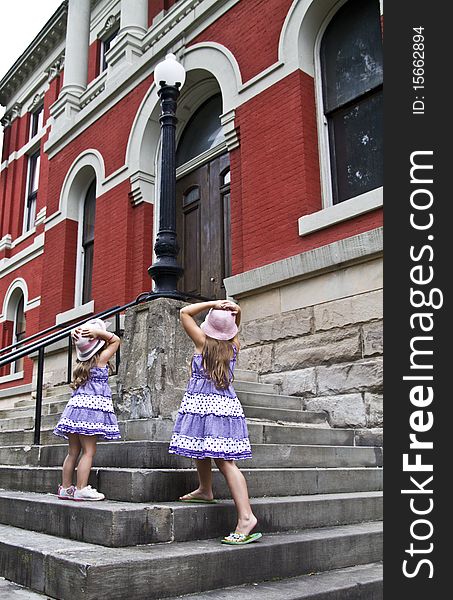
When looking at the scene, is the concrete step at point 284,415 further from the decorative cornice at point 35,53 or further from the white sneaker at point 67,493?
the decorative cornice at point 35,53

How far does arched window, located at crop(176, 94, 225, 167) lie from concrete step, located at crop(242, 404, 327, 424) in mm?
5595

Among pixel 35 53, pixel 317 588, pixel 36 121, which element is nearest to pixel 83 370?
pixel 317 588

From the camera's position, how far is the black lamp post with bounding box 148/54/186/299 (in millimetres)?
5664

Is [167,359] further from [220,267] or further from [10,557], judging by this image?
[220,267]

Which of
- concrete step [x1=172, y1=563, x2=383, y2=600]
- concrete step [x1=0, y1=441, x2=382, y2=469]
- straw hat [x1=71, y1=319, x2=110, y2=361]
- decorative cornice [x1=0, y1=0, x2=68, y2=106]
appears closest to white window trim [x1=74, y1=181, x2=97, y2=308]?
decorative cornice [x1=0, y1=0, x2=68, y2=106]

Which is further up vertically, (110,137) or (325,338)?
(110,137)

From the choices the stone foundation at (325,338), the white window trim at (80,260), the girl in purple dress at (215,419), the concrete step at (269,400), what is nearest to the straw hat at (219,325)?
the girl in purple dress at (215,419)

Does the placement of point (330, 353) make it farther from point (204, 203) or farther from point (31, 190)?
point (31, 190)

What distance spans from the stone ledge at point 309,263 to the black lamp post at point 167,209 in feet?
7.02

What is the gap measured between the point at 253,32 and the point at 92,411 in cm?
699

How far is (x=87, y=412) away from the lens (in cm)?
451

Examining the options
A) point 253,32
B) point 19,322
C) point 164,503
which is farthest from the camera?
point 19,322

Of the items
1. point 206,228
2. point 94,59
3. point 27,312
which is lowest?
point 27,312

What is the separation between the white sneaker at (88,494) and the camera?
4.08 m
